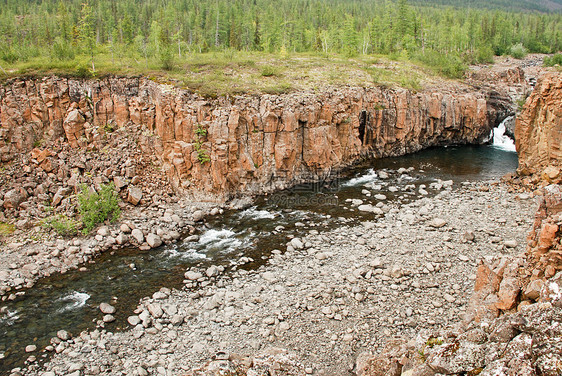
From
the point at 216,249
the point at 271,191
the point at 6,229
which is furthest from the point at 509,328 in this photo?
the point at 6,229

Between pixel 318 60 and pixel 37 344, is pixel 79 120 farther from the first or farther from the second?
pixel 318 60

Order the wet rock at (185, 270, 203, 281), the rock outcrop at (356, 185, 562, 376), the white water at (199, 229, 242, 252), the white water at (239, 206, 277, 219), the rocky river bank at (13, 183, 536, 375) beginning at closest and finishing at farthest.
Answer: the rock outcrop at (356, 185, 562, 376) < the rocky river bank at (13, 183, 536, 375) < the wet rock at (185, 270, 203, 281) < the white water at (199, 229, 242, 252) < the white water at (239, 206, 277, 219)

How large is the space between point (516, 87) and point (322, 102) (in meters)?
35.1

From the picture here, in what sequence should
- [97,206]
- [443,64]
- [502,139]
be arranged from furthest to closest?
[443,64], [502,139], [97,206]

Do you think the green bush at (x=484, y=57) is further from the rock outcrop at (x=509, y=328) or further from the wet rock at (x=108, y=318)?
the wet rock at (x=108, y=318)

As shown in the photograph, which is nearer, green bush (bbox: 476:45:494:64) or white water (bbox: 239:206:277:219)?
white water (bbox: 239:206:277:219)

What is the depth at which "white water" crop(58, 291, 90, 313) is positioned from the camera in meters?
18.8

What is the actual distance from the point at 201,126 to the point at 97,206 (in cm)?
976

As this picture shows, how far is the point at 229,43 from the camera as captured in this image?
238 feet

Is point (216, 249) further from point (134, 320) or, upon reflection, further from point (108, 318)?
point (108, 318)

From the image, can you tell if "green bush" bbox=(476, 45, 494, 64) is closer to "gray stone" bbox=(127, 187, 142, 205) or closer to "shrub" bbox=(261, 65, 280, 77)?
"shrub" bbox=(261, 65, 280, 77)

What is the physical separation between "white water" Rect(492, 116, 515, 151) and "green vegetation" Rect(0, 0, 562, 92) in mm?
10346

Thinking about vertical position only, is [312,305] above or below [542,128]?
below

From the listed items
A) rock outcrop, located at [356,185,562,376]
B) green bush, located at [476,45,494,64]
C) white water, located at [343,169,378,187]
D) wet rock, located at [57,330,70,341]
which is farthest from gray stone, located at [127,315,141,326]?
green bush, located at [476,45,494,64]
